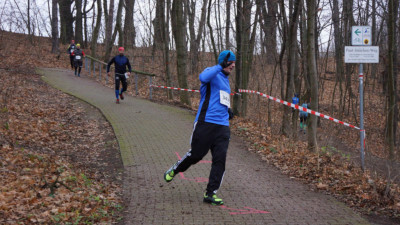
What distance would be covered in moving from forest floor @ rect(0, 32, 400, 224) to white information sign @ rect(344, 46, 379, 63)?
72.6 inches

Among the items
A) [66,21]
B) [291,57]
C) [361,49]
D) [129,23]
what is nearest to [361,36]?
[361,49]

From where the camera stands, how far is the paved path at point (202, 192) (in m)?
5.29

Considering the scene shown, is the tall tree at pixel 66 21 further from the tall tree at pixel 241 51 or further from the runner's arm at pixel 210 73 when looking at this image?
the runner's arm at pixel 210 73

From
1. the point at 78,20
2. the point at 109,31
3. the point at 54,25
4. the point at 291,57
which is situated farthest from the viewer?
the point at 78,20

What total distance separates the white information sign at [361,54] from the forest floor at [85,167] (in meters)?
1.84

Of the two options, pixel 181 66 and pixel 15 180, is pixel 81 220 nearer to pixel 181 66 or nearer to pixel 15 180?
pixel 15 180

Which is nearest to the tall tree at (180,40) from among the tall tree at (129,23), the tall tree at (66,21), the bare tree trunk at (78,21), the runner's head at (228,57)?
the runner's head at (228,57)

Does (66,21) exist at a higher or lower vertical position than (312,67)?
higher

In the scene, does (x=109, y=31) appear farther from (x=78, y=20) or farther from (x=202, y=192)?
(x=202, y=192)

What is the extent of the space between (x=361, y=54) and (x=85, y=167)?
570 cm

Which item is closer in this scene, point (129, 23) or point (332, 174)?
point (332, 174)

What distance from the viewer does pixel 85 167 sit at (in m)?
7.88

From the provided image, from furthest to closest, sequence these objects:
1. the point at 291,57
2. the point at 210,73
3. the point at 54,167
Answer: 1. the point at 291,57
2. the point at 54,167
3. the point at 210,73

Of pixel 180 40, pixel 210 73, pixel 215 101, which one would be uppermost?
pixel 180 40
